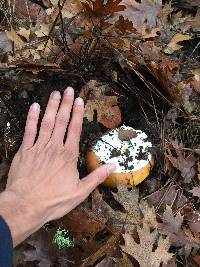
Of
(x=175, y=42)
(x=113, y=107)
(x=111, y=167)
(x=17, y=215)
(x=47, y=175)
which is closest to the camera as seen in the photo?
(x=17, y=215)

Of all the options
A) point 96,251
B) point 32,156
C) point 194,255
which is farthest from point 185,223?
point 32,156

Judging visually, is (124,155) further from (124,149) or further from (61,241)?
(61,241)

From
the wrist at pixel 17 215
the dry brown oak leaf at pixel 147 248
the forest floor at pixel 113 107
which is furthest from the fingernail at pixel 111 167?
the wrist at pixel 17 215

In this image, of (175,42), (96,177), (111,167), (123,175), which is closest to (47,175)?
(96,177)

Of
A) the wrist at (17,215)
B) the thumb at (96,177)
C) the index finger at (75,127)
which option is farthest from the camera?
the index finger at (75,127)

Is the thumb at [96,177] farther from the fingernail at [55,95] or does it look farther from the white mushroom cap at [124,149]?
the fingernail at [55,95]

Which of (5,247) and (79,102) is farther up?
(79,102)
